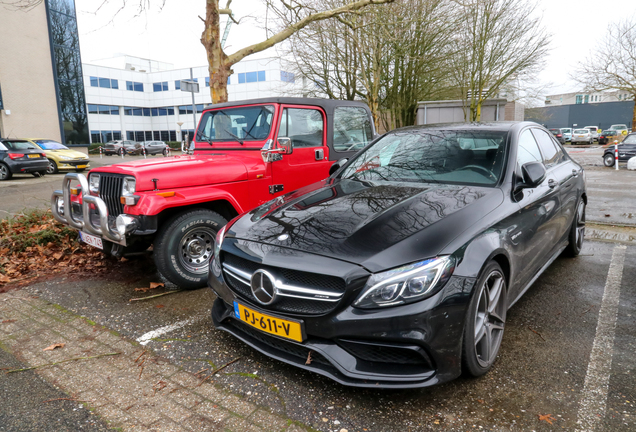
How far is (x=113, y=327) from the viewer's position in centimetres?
343

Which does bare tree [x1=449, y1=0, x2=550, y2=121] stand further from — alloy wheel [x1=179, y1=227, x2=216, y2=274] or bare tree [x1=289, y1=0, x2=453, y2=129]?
alloy wheel [x1=179, y1=227, x2=216, y2=274]

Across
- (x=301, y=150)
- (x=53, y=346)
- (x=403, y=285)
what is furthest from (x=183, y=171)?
(x=403, y=285)

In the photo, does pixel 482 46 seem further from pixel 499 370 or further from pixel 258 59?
pixel 258 59

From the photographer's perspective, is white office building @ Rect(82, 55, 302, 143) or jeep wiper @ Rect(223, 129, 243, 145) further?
white office building @ Rect(82, 55, 302, 143)

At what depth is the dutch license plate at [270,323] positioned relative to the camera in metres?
2.33

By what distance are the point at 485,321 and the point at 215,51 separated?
7831 millimetres

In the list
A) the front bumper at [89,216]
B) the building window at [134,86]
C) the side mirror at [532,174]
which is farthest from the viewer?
the building window at [134,86]

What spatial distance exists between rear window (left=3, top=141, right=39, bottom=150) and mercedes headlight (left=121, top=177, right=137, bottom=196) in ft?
52.0

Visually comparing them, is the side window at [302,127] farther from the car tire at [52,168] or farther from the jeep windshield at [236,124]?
the car tire at [52,168]

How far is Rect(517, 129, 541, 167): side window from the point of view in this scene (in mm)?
3393

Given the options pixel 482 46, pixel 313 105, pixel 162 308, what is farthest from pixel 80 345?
pixel 482 46

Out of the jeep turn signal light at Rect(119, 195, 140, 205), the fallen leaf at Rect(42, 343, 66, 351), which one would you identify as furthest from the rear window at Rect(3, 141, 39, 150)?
the fallen leaf at Rect(42, 343, 66, 351)

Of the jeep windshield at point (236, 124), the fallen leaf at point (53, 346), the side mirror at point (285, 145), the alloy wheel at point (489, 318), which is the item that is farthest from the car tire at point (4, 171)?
the alloy wheel at point (489, 318)

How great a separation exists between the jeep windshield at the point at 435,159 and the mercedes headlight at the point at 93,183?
98.8 inches
